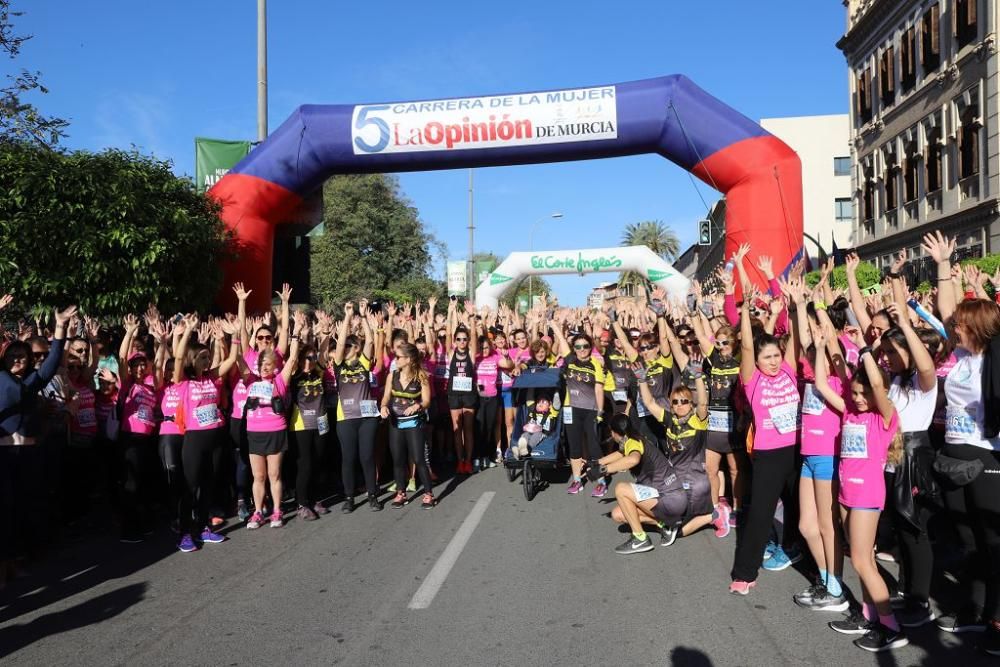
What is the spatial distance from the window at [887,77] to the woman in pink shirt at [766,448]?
24.9 meters

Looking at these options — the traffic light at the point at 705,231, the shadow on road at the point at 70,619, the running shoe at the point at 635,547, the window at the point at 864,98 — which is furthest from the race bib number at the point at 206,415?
the window at the point at 864,98

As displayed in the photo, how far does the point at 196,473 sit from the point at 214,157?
32.4 feet

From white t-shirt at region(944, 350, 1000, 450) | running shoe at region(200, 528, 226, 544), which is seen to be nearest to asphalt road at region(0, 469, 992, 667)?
running shoe at region(200, 528, 226, 544)

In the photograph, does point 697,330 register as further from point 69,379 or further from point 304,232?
point 304,232

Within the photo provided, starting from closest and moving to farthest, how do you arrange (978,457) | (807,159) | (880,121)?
(978,457), (880,121), (807,159)

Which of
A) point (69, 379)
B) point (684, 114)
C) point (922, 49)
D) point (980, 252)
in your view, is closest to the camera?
point (69, 379)

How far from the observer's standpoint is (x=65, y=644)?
14.9ft

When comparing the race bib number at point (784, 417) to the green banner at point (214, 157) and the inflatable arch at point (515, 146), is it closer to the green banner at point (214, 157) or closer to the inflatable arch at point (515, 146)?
the inflatable arch at point (515, 146)

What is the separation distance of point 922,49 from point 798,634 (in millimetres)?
24279

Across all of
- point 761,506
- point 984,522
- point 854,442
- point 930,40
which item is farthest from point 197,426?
point 930,40

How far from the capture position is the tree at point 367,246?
42.6 metres

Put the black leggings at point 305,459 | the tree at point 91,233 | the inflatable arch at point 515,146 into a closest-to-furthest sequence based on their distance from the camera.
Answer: the black leggings at point 305,459 → the tree at point 91,233 → the inflatable arch at point 515,146

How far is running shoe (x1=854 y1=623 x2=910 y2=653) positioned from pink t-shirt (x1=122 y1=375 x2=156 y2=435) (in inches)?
240

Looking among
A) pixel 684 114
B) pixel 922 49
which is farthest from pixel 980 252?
pixel 684 114
